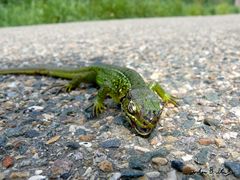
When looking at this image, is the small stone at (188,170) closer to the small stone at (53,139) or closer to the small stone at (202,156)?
the small stone at (202,156)

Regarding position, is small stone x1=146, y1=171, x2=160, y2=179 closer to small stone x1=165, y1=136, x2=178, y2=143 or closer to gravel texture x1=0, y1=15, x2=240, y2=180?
gravel texture x1=0, y1=15, x2=240, y2=180

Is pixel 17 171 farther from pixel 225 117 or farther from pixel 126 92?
pixel 225 117

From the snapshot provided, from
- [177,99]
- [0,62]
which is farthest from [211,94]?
[0,62]

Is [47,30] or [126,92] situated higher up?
[126,92]

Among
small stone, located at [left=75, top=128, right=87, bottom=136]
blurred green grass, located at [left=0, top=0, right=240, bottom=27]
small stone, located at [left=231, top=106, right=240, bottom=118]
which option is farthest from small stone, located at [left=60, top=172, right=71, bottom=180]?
blurred green grass, located at [left=0, top=0, right=240, bottom=27]

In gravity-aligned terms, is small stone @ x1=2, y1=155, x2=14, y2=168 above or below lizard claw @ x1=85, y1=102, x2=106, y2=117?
below

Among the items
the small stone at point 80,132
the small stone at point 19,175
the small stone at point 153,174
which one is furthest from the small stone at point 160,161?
the small stone at point 19,175

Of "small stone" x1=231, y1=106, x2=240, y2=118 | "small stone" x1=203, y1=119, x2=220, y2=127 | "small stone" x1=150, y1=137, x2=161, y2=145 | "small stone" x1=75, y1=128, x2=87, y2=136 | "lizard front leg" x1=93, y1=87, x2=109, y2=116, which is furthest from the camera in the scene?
"lizard front leg" x1=93, y1=87, x2=109, y2=116
